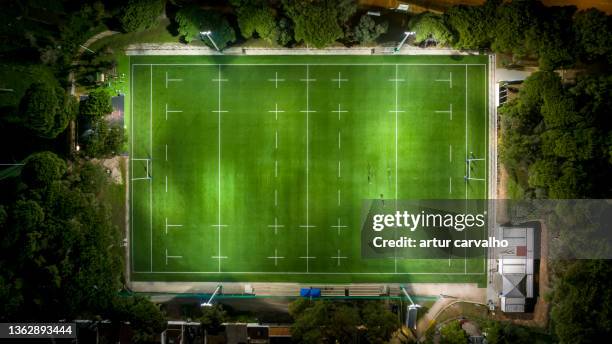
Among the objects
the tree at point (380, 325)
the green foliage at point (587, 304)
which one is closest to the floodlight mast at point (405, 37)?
the tree at point (380, 325)

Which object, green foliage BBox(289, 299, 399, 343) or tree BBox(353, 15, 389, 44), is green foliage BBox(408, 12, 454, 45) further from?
green foliage BBox(289, 299, 399, 343)

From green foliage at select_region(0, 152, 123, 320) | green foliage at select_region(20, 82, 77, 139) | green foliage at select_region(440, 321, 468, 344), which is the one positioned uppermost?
green foliage at select_region(20, 82, 77, 139)

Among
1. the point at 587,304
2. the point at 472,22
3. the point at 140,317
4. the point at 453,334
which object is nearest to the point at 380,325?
the point at 453,334

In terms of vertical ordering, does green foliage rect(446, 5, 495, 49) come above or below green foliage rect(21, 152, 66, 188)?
above

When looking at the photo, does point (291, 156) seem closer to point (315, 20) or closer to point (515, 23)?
point (315, 20)

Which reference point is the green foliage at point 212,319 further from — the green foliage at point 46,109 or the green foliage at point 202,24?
the green foliage at point 202,24

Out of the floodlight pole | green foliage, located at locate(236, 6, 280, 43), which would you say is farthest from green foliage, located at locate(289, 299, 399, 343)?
green foliage, located at locate(236, 6, 280, 43)
